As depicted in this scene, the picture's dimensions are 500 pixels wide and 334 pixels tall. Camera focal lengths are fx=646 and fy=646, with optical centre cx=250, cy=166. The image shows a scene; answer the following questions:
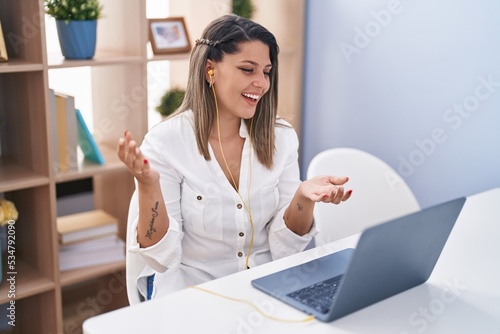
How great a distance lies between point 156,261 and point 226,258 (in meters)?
0.23

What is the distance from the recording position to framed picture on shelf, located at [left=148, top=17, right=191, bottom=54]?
254 cm

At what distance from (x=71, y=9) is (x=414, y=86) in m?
1.27

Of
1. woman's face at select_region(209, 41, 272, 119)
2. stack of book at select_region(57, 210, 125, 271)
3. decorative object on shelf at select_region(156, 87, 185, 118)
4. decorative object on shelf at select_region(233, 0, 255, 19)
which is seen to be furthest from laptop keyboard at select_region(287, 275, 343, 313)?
decorative object on shelf at select_region(233, 0, 255, 19)

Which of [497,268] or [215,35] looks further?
[215,35]

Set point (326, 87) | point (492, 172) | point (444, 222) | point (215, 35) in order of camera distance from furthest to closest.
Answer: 1. point (326, 87)
2. point (492, 172)
3. point (215, 35)
4. point (444, 222)

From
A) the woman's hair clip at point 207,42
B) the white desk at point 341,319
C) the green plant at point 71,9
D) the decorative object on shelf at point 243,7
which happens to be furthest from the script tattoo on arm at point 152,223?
the decorative object on shelf at point 243,7

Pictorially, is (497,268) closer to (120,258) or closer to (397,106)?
(397,106)

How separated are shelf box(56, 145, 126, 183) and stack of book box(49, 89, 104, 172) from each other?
3cm

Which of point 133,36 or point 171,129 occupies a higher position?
point 133,36

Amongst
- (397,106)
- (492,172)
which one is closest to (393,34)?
(397,106)

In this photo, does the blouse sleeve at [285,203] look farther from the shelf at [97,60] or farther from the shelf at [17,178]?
the shelf at [17,178]

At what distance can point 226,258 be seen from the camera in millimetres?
1806

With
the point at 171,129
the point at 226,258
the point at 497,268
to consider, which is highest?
the point at 171,129

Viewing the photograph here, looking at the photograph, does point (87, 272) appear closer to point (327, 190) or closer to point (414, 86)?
point (327, 190)
